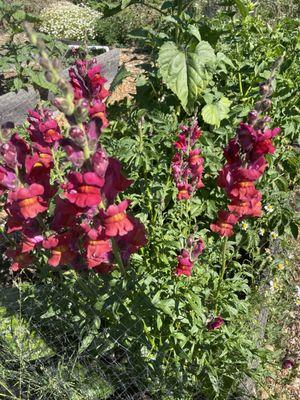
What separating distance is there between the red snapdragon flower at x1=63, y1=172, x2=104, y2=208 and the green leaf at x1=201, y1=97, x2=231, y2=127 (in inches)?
58.7

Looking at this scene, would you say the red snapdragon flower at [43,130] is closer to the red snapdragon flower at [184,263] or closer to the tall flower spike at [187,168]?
the tall flower spike at [187,168]

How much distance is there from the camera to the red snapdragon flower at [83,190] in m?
1.42

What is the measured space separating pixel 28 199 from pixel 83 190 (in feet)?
0.94

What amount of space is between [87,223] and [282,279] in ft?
6.41

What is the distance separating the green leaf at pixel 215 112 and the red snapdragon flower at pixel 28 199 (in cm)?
142

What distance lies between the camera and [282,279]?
321 cm

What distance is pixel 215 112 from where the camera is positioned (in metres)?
2.83

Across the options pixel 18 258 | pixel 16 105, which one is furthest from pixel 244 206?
pixel 16 105

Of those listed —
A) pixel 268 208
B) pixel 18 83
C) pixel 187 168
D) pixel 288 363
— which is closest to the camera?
pixel 187 168

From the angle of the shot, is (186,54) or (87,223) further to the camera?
(186,54)

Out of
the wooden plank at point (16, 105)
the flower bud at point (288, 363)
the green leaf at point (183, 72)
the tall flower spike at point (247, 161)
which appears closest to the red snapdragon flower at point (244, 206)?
the tall flower spike at point (247, 161)

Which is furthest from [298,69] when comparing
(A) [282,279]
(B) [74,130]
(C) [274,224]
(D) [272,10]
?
(D) [272,10]

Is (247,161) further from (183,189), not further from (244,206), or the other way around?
(183,189)

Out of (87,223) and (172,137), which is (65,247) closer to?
(87,223)
